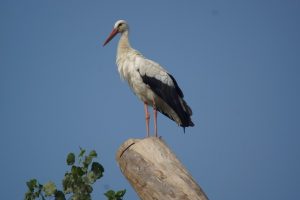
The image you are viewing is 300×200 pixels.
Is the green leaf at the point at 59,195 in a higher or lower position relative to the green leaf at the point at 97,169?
lower

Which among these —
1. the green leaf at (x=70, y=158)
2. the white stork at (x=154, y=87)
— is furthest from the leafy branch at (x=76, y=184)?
the white stork at (x=154, y=87)

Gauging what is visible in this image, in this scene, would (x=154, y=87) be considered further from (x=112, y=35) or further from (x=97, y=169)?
(x=97, y=169)

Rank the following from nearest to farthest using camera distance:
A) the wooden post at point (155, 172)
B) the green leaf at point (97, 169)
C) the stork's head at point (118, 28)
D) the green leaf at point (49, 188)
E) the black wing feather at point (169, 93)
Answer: the wooden post at point (155, 172)
the green leaf at point (49, 188)
the green leaf at point (97, 169)
the black wing feather at point (169, 93)
the stork's head at point (118, 28)

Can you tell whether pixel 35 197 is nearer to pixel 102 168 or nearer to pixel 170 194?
pixel 102 168

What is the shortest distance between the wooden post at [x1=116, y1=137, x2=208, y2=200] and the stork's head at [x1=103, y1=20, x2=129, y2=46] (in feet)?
17.1

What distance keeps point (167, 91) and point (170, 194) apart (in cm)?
463

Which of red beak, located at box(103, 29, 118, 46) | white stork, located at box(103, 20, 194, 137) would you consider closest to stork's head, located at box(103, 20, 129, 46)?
red beak, located at box(103, 29, 118, 46)

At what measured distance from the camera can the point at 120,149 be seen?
579 centimetres

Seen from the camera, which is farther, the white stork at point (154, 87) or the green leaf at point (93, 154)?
the white stork at point (154, 87)

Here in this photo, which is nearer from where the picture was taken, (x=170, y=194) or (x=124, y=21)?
(x=170, y=194)

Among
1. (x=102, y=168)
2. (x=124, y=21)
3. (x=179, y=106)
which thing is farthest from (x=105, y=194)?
(x=124, y=21)

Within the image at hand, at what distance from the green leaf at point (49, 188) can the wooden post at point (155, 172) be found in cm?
78

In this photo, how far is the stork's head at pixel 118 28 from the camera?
1044 centimetres

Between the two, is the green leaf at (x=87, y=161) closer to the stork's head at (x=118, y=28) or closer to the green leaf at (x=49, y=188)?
the green leaf at (x=49, y=188)
